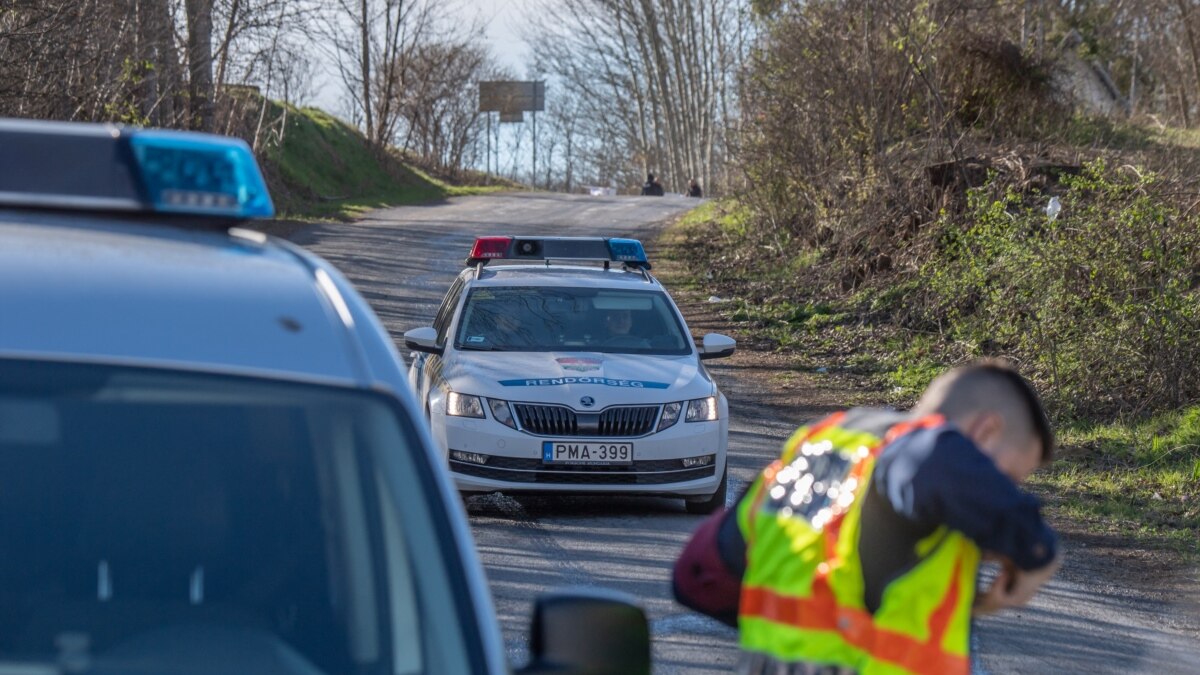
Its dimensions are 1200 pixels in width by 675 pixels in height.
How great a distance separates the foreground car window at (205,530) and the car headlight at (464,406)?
597cm

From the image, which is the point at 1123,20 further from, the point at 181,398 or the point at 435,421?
the point at 181,398

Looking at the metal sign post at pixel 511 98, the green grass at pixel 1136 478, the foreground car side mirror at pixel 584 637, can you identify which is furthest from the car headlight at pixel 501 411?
the metal sign post at pixel 511 98

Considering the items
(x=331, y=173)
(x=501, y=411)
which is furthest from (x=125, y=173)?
(x=331, y=173)

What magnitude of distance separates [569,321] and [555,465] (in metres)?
1.42

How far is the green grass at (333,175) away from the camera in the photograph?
36.8 m

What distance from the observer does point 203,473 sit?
2.60m

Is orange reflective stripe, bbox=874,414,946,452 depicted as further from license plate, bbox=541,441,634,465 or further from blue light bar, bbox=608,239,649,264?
blue light bar, bbox=608,239,649,264

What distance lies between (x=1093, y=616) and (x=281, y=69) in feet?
72.3

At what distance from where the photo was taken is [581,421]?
8.59 metres

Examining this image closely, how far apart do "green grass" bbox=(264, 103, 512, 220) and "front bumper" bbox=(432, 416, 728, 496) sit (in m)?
24.9

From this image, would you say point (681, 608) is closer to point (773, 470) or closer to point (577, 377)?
point (577, 377)

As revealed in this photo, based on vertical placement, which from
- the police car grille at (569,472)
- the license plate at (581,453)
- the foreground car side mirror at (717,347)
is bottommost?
the police car grille at (569,472)

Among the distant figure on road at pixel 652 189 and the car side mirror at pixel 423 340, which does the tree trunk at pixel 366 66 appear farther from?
the car side mirror at pixel 423 340

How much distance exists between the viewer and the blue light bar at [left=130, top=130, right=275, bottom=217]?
Result: 9.63 ft
